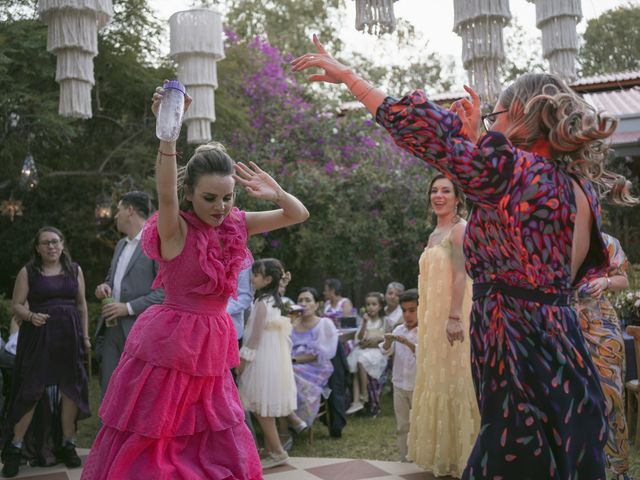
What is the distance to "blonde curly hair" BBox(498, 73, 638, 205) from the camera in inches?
78.7

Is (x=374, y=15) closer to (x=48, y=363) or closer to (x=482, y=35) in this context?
(x=482, y=35)

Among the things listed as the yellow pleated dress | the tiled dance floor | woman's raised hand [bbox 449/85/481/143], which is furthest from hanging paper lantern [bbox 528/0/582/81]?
woman's raised hand [bbox 449/85/481/143]

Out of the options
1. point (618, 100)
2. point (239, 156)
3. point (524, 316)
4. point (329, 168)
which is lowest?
point (524, 316)

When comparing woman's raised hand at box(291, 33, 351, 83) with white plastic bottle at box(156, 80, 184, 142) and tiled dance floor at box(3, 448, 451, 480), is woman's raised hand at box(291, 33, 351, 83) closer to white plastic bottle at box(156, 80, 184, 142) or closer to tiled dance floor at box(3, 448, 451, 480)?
white plastic bottle at box(156, 80, 184, 142)

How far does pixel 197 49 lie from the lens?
673 centimetres

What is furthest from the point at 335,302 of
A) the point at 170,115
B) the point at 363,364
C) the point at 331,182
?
the point at 170,115

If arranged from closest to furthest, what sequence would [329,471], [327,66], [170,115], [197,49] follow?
[327,66] → [170,115] → [329,471] → [197,49]

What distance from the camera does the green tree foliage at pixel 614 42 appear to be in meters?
22.6

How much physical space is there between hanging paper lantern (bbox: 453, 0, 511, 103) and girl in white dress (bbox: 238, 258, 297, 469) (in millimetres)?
1972

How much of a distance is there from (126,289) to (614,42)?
22101mm

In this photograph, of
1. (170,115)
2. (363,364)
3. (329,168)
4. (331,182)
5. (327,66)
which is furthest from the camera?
(329,168)

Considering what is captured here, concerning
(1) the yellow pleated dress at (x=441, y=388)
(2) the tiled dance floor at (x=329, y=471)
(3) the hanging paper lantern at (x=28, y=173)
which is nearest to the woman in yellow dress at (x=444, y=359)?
(1) the yellow pleated dress at (x=441, y=388)

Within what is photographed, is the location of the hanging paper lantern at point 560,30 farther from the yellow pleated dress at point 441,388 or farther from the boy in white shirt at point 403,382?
the boy in white shirt at point 403,382

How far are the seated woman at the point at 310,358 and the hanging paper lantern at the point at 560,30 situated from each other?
276cm
